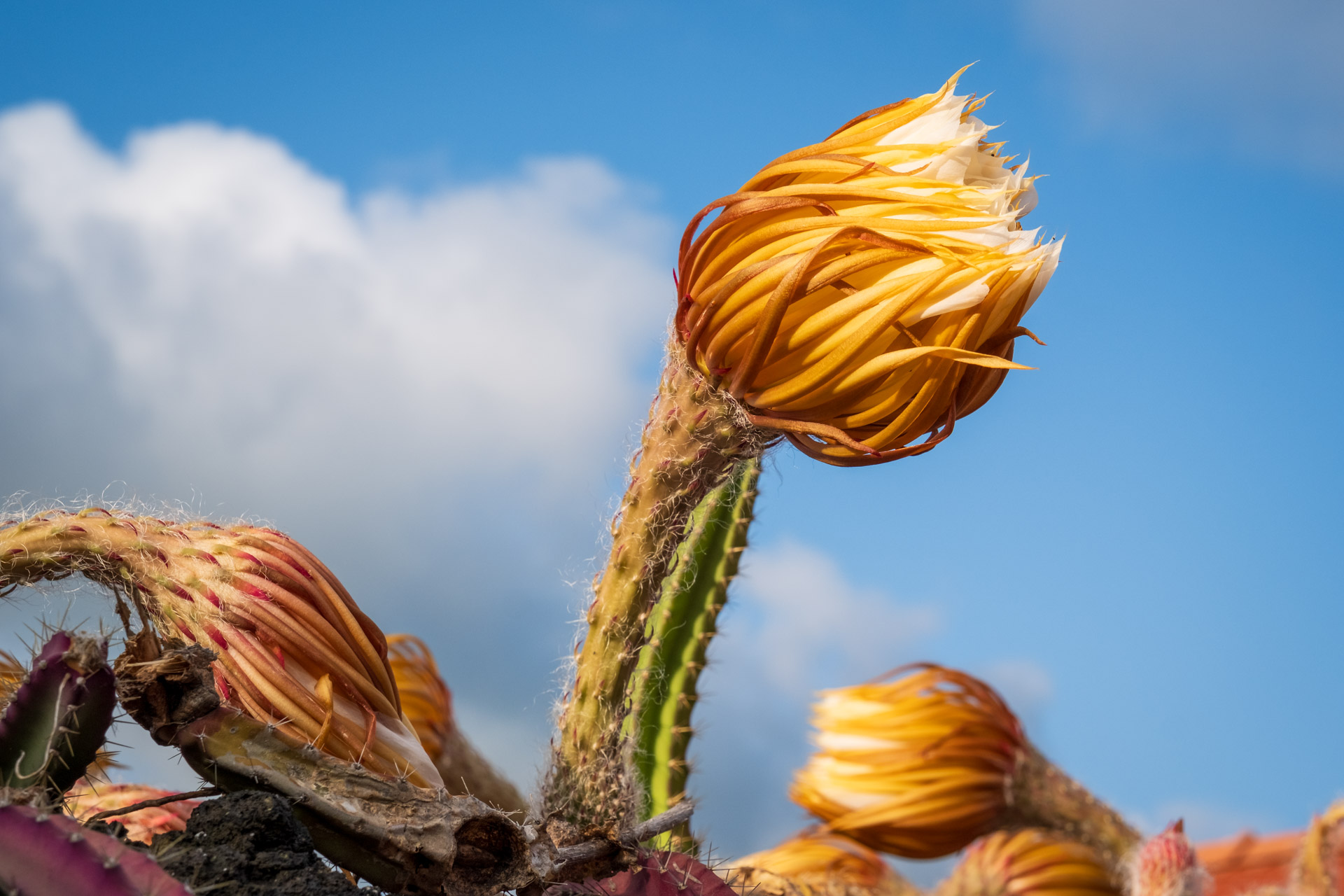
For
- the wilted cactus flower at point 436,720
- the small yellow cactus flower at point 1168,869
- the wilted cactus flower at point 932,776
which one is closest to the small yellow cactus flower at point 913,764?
the wilted cactus flower at point 932,776

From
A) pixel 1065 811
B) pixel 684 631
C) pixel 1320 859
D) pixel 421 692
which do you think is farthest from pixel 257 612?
pixel 1320 859

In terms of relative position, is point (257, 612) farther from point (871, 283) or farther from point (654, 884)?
point (871, 283)

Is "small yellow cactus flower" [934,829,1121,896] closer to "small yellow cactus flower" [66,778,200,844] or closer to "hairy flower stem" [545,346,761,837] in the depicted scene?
"hairy flower stem" [545,346,761,837]

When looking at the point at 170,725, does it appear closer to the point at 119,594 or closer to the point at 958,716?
the point at 119,594

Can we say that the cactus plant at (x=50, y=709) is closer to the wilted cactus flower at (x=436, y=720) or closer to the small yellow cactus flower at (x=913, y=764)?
the wilted cactus flower at (x=436, y=720)

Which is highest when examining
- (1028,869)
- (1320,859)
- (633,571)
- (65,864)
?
(1320,859)

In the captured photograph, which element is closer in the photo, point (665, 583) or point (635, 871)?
point (635, 871)

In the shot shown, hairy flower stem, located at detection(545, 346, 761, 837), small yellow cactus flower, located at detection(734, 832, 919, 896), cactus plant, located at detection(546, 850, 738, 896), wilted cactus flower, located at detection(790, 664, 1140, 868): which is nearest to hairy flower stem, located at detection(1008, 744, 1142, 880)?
wilted cactus flower, located at detection(790, 664, 1140, 868)

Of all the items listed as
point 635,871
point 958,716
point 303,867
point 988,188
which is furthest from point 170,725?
point 958,716
